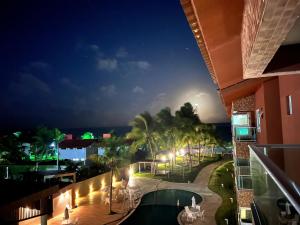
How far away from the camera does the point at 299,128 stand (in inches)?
255

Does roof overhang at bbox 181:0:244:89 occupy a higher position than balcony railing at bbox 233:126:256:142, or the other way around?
roof overhang at bbox 181:0:244:89

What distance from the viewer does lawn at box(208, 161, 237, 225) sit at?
16.1 m

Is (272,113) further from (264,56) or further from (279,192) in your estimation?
(279,192)

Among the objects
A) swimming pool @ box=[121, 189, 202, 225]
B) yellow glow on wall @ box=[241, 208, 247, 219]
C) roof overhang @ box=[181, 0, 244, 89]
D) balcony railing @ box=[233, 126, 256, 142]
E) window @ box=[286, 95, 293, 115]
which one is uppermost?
roof overhang @ box=[181, 0, 244, 89]

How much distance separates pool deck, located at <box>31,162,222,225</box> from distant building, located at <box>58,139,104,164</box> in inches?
854

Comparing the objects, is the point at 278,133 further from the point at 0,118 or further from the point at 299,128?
the point at 0,118

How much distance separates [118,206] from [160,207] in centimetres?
306

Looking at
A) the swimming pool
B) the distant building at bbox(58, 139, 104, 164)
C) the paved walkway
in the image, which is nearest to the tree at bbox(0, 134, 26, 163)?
the distant building at bbox(58, 139, 104, 164)

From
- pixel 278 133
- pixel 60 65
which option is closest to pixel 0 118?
pixel 60 65

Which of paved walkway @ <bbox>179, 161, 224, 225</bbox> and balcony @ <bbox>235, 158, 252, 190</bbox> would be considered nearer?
balcony @ <bbox>235, 158, 252, 190</bbox>

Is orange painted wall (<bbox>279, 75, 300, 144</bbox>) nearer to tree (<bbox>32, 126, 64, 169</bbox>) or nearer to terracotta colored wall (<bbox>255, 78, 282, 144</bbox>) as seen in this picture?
terracotta colored wall (<bbox>255, 78, 282, 144</bbox>)

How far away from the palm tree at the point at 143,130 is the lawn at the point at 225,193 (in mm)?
10316

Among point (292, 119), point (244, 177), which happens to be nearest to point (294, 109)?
point (292, 119)

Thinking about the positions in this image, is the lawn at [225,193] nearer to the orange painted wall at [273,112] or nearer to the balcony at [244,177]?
the balcony at [244,177]
